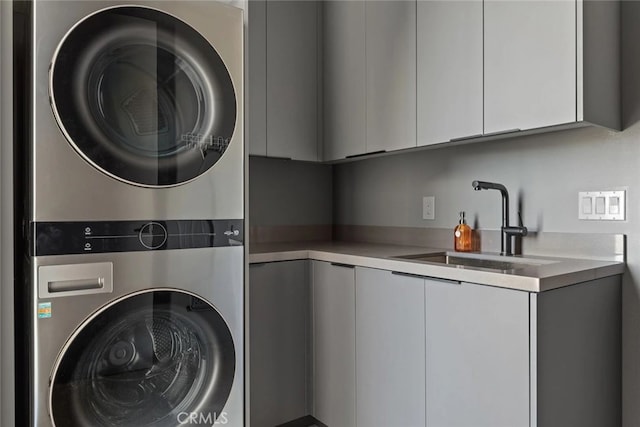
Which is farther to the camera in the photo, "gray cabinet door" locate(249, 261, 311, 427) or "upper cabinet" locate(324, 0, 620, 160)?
"gray cabinet door" locate(249, 261, 311, 427)

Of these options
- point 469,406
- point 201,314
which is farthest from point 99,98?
point 469,406

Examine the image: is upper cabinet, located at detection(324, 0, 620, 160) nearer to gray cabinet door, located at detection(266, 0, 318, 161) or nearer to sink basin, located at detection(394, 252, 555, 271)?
gray cabinet door, located at detection(266, 0, 318, 161)

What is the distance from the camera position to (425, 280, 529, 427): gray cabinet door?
1.26 metres

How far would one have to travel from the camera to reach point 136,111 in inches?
51.2

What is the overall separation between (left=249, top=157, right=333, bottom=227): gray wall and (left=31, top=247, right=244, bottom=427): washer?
39.3 inches

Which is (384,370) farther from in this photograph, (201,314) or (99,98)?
(99,98)

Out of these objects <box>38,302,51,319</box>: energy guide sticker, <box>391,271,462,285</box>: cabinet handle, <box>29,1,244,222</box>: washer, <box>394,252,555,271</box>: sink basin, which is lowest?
<box>38,302,51,319</box>: energy guide sticker

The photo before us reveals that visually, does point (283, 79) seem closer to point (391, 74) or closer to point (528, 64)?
point (391, 74)

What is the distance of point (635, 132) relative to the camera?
1.56 meters

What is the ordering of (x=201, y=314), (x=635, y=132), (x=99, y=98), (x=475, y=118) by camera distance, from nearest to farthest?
1. (x=99, y=98)
2. (x=201, y=314)
3. (x=635, y=132)
4. (x=475, y=118)

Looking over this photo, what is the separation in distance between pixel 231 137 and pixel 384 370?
1.01 meters

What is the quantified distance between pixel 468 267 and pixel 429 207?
2.35ft

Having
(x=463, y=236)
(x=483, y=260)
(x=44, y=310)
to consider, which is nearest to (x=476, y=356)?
(x=483, y=260)

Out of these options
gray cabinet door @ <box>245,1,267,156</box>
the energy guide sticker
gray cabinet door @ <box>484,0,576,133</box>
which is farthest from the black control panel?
gray cabinet door @ <box>484,0,576,133</box>
